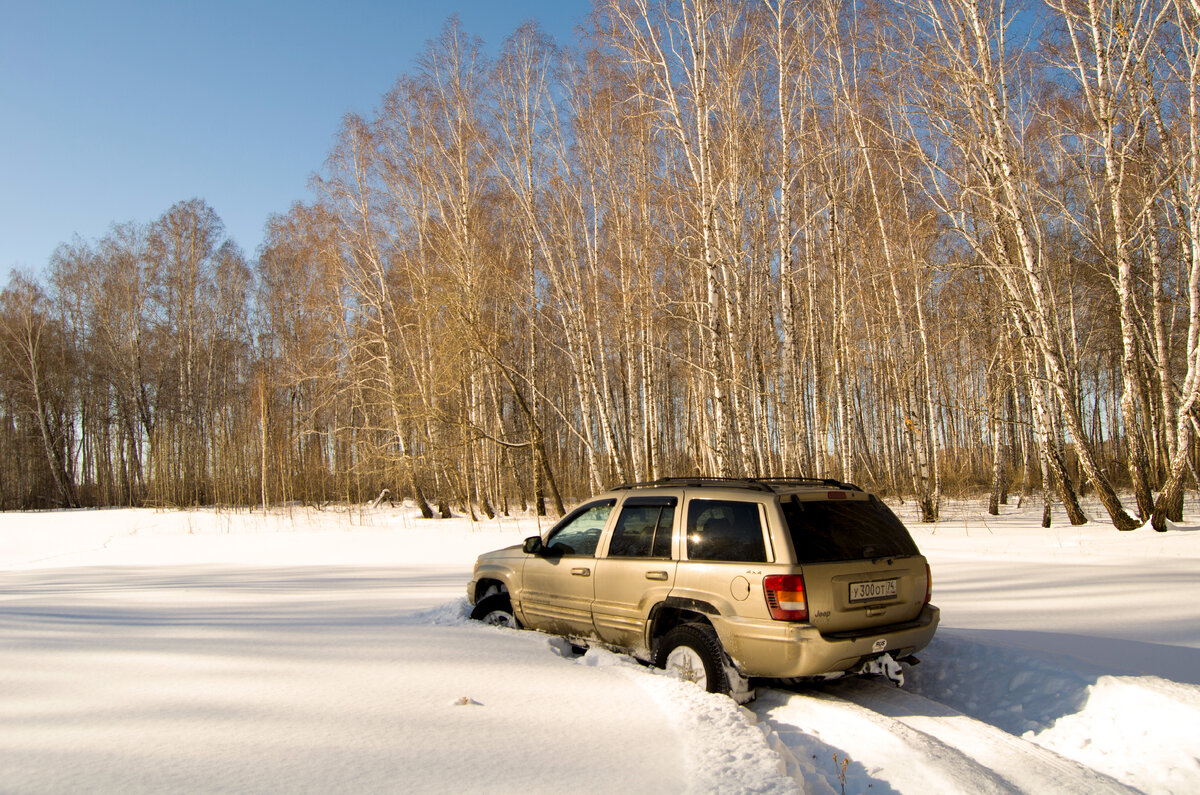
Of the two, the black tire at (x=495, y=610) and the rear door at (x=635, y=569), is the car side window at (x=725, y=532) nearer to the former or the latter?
the rear door at (x=635, y=569)

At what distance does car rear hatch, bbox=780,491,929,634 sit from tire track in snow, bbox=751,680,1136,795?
21.8 inches

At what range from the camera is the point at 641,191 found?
61.3 ft

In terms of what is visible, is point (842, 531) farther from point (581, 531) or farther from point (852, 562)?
point (581, 531)

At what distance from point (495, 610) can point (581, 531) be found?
1350 millimetres

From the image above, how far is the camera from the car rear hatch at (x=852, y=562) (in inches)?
176

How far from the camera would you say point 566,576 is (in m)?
5.82

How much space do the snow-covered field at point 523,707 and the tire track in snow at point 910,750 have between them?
0.05ft

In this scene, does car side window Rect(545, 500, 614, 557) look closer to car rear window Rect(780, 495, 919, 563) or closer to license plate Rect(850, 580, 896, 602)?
car rear window Rect(780, 495, 919, 563)

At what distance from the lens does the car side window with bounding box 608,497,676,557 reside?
5.22 m

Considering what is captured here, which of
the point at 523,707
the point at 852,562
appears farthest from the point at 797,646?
the point at 523,707

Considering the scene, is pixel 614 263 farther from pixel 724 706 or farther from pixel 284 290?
pixel 284 290

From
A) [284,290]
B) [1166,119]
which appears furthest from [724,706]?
[284,290]

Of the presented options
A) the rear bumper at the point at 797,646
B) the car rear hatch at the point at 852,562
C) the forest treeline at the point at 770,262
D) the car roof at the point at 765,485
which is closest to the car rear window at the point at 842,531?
the car rear hatch at the point at 852,562

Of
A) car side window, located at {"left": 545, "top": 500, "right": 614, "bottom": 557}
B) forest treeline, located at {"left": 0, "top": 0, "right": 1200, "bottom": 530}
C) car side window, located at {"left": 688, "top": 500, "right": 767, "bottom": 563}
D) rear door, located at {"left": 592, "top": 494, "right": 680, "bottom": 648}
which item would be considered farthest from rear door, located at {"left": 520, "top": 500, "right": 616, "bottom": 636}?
forest treeline, located at {"left": 0, "top": 0, "right": 1200, "bottom": 530}
